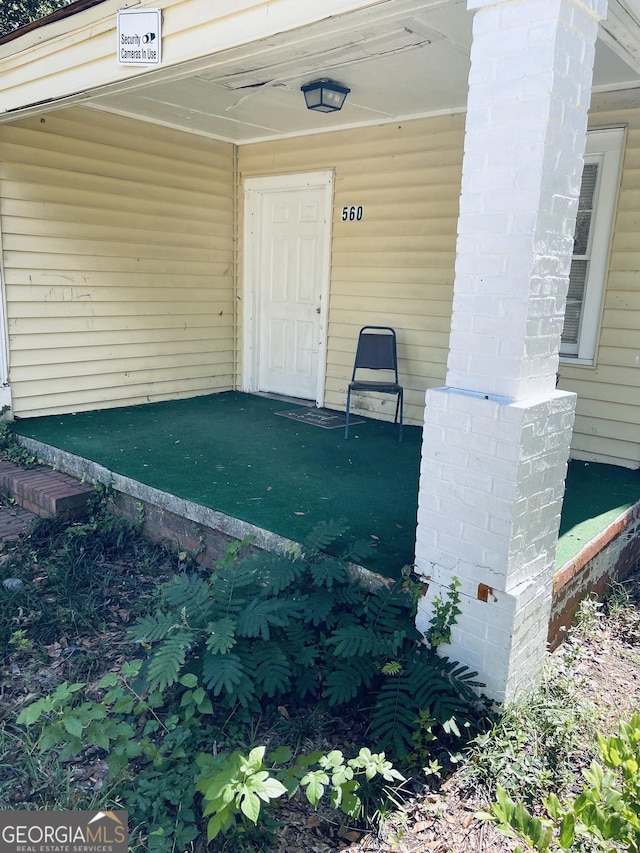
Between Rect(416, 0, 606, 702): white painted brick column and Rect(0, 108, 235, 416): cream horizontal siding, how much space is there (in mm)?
3725

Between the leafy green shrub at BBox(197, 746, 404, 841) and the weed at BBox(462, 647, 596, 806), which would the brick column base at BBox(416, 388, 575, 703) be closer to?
the weed at BBox(462, 647, 596, 806)

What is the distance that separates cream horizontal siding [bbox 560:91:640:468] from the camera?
3891 millimetres

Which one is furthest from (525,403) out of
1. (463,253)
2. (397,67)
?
(397,67)

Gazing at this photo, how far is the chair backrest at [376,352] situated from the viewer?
497cm

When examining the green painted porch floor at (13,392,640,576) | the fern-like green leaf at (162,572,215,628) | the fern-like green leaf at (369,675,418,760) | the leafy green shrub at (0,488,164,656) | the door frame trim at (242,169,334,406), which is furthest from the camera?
the door frame trim at (242,169,334,406)

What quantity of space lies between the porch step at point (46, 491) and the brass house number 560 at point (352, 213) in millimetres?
2972

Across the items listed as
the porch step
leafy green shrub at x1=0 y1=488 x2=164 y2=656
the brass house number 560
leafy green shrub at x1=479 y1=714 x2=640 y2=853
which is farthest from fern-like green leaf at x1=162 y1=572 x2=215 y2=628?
the brass house number 560

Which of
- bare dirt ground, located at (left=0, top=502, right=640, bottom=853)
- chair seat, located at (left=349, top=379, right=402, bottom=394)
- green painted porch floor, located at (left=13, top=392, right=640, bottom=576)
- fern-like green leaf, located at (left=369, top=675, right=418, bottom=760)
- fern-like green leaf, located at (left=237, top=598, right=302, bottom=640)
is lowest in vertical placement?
bare dirt ground, located at (left=0, top=502, right=640, bottom=853)

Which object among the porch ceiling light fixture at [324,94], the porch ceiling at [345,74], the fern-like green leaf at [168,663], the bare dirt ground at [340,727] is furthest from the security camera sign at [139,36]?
the fern-like green leaf at [168,663]

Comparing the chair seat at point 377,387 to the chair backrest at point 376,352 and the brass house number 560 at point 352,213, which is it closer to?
the chair backrest at point 376,352

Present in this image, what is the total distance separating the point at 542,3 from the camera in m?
1.84

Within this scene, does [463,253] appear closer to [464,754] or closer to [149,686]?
[464,754]

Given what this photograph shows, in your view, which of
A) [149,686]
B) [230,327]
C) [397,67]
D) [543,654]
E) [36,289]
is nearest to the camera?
[149,686]

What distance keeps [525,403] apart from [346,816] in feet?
4.44
